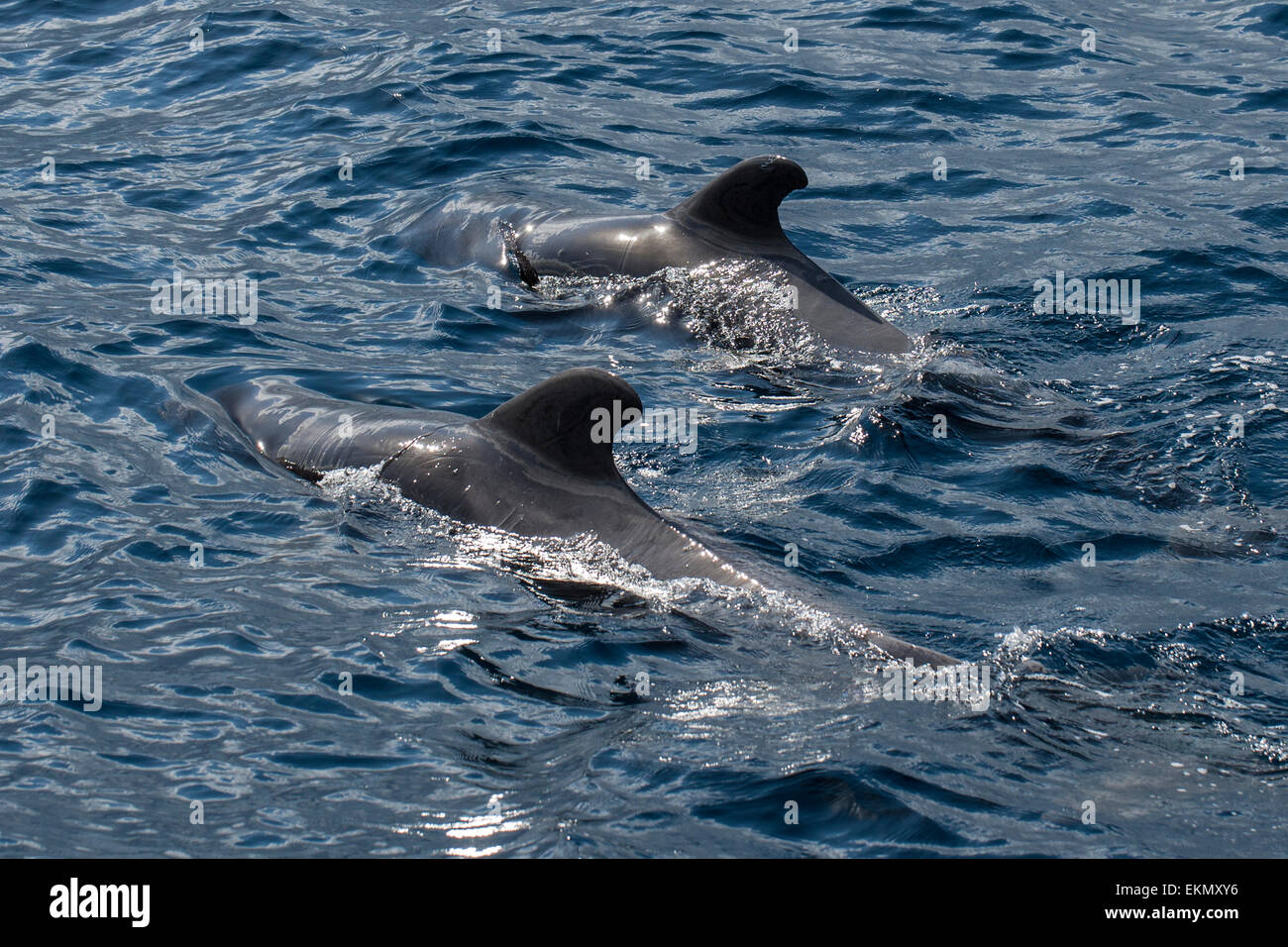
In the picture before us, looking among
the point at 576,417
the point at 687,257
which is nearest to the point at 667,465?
the point at 576,417

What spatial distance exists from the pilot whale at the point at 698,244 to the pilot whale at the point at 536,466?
388 cm

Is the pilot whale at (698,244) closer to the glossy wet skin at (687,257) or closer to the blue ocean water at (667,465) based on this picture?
the glossy wet skin at (687,257)

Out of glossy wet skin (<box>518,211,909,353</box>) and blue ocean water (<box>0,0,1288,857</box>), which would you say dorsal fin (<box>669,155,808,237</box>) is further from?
blue ocean water (<box>0,0,1288,857</box>)

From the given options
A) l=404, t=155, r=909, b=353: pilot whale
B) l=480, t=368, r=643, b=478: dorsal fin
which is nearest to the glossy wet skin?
l=404, t=155, r=909, b=353: pilot whale

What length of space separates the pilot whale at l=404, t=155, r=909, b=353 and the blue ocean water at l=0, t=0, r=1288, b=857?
36 centimetres

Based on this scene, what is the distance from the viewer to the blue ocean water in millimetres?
6863

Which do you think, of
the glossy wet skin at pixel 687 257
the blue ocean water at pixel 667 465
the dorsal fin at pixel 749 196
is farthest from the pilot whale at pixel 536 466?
the dorsal fin at pixel 749 196

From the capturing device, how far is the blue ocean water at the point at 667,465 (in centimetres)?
686

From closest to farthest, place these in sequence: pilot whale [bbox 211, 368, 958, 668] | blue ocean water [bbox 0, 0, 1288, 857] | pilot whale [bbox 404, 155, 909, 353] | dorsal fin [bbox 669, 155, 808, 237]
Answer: blue ocean water [bbox 0, 0, 1288, 857] → pilot whale [bbox 211, 368, 958, 668] → pilot whale [bbox 404, 155, 909, 353] → dorsal fin [bbox 669, 155, 808, 237]

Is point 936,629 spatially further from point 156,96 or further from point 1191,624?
point 156,96

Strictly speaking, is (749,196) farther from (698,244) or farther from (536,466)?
(536,466)

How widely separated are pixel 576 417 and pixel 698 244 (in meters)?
5.11
